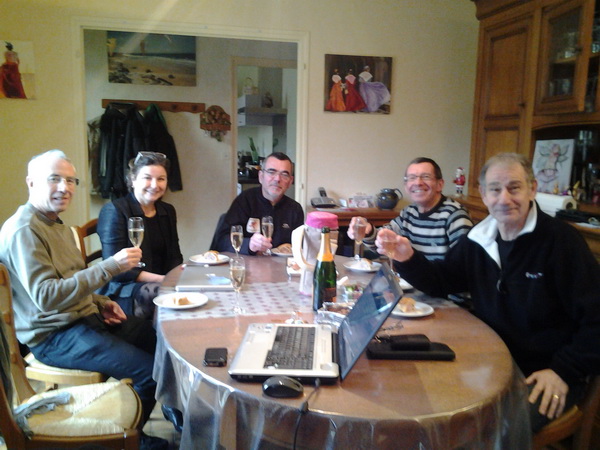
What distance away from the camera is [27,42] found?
335cm

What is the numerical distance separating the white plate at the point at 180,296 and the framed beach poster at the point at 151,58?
139 inches

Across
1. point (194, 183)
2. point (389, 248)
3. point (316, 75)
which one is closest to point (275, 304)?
point (389, 248)

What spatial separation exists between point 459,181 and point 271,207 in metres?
1.79

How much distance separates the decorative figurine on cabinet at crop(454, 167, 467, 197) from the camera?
150 inches

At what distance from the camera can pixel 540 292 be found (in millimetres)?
1521

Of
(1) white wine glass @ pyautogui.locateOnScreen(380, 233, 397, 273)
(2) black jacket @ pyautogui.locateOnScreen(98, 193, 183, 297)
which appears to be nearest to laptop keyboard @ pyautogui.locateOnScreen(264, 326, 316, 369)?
(1) white wine glass @ pyautogui.locateOnScreen(380, 233, 397, 273)

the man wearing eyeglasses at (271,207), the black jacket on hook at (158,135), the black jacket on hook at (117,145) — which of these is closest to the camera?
the man wearing eyeglasses at (271,207)

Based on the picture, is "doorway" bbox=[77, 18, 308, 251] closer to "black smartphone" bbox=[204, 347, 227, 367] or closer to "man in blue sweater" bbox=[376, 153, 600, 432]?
"man in blue sweater" bbox=[376, 153, 600, 432]

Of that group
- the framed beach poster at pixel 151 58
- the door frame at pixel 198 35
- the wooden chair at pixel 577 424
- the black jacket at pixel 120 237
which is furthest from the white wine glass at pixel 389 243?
the framed beach poster at pixel 151 58

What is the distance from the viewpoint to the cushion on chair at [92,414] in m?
1.37

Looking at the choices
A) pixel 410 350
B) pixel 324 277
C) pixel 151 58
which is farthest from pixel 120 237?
pixel 151 58

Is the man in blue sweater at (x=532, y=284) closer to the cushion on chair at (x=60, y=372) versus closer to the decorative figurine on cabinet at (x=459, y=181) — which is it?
the cushion on chair at (x=60, y=372)

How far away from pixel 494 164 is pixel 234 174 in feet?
11.9

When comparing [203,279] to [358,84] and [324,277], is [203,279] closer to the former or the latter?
[324,277]
